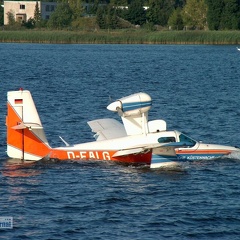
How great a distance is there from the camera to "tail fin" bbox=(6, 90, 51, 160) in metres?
32.4

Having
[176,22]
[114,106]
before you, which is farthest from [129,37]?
[114,106]

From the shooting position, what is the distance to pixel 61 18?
594ft

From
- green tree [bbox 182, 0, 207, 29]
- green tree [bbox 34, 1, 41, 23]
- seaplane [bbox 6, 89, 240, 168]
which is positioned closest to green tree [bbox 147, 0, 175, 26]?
green tree [bbox 182, 0, 207, 29]

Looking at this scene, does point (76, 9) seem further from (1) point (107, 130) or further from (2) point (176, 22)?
(1) point (107, 130)

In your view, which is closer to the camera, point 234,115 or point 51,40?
point 234,115

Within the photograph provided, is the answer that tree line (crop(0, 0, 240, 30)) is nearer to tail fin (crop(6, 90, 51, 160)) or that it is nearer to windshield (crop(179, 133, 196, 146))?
windshield (crop(179, 133, 196, 146))

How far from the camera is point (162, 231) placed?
24.1m

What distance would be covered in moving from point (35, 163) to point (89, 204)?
19.9 feet

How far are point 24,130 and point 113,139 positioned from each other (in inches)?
130

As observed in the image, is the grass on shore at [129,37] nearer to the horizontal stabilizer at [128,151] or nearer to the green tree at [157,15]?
the green tree at [157,15]

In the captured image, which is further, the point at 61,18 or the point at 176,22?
the point at 61,18

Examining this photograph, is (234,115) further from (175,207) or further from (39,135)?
(175,207)

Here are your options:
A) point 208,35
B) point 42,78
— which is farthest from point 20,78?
point 208,35

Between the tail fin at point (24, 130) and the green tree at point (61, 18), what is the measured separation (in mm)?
143662
